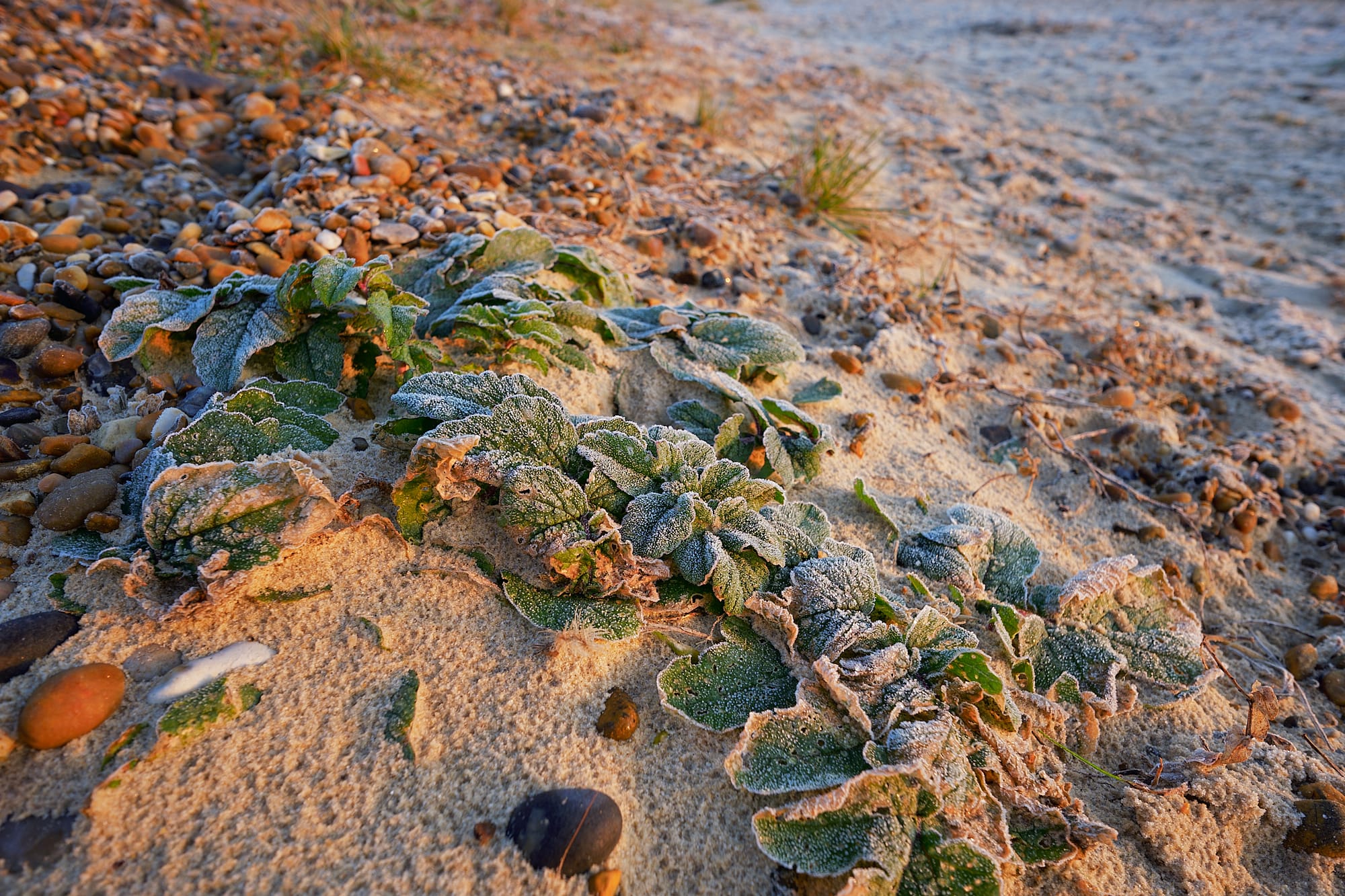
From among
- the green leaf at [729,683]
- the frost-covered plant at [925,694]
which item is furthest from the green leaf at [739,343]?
the green leaf at [729,683]

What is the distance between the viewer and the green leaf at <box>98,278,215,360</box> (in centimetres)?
189

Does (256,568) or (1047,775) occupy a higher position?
(256,568)

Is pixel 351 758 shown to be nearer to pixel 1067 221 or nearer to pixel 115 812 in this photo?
pixel 115 812

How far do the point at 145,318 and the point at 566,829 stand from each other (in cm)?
177

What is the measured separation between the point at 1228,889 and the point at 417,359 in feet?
7.46

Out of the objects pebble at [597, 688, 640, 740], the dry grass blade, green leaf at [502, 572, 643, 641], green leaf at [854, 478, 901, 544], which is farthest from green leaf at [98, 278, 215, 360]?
the dry grass blade

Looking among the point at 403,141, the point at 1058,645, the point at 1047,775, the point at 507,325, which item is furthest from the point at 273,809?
the point at 403,141

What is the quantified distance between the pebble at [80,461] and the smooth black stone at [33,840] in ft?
2.78

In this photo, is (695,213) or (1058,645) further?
(695,213)

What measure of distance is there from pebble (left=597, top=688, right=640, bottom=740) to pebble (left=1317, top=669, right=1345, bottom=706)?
1.96 metres

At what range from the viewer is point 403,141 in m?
3.12

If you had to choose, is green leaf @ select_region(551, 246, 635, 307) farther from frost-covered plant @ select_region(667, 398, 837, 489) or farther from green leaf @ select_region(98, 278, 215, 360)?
green leaf @ select_region(98, 278, 215, 360)

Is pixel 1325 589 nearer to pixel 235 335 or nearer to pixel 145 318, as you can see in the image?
pixel 235 335

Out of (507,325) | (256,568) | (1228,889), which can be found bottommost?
(1228,889)
